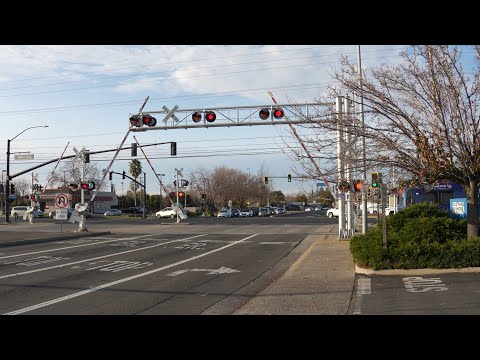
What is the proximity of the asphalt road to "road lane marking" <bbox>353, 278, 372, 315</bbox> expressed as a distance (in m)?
2.16

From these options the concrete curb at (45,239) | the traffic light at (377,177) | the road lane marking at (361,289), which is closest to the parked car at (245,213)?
the concrete curb at (45,239)

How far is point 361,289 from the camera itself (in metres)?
11.1

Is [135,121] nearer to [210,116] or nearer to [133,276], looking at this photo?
[210,116]

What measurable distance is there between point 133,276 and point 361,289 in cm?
612

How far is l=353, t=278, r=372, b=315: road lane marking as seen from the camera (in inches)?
351

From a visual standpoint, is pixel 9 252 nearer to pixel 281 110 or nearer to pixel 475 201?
pixel 281 110

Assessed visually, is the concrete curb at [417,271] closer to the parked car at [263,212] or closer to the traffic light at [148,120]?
the traffic light at [148,120]

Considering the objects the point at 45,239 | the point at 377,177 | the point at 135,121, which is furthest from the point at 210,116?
the point at 377,177

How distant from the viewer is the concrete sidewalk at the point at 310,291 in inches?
363

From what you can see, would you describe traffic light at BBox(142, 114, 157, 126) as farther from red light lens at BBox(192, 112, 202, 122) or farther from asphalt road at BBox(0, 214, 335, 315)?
asphalt road at BBox(0, 214, 335, 315)

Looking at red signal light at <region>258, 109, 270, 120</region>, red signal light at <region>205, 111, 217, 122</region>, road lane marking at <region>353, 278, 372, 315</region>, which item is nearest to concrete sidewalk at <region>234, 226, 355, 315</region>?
road lane marking at <region>353, 278, 372, 315</region>

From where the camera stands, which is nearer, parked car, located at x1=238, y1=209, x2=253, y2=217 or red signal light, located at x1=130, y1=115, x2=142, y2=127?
red signal light, located at x1=130, y1=115, x2=142, y2=127
